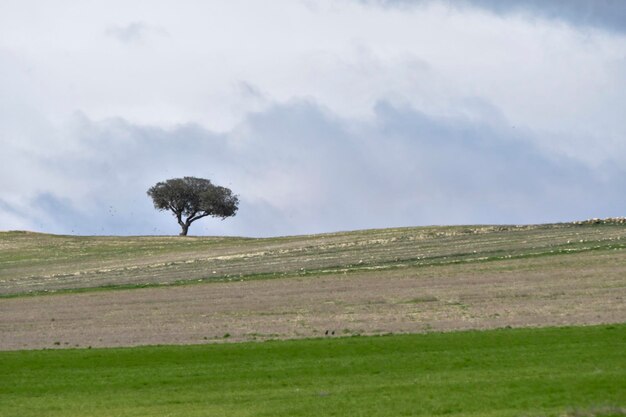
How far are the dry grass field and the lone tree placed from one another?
145 ft

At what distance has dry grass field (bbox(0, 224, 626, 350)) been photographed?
40.4 m

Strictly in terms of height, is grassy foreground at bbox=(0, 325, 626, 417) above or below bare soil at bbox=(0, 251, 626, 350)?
below

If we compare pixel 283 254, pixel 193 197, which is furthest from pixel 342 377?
pixel 193 197

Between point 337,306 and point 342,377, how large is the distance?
1836cm

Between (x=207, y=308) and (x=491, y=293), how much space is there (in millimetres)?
12638

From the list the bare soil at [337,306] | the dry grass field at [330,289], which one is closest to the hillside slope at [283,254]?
the dry grass field at [330,289]

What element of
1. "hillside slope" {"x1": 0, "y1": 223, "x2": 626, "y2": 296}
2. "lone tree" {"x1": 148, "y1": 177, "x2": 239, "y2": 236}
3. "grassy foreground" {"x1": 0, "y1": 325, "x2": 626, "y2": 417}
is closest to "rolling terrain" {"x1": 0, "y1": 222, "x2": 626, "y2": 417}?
"grassy foreground" {"x1": 0, "y1": 325, "x2": 626, "y2": 417}

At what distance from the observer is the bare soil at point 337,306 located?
3938 centimetres

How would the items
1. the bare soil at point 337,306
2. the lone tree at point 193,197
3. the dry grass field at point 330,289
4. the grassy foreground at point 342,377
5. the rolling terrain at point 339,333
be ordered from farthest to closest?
1. the lone tree at point 193,197
2. the dry grass field at point 330,289
3. the bare soil at point 337,306
4. the rolling terrain at point 339,333
5. the grassy foreground at point 342,377

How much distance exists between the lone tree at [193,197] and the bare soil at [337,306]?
75388 mm

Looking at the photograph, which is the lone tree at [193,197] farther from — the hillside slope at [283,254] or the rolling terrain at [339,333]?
the rolling terrain at [339,333]

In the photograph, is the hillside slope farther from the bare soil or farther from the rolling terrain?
the bare soil

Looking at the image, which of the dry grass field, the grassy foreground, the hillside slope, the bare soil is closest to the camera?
the grassy foreground

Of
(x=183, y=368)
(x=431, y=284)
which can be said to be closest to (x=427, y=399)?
(x=183, y=368)
